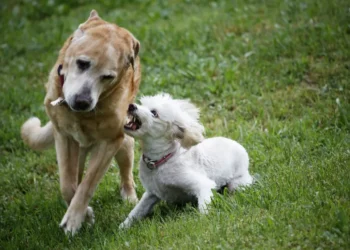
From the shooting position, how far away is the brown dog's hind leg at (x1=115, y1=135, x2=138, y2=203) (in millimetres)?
6148

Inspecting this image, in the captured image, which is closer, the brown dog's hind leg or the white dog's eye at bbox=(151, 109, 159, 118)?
the white dog's eye at bbox=(151, 109, 159, 118)

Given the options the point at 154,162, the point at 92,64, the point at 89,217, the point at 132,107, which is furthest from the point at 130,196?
the point at 92,64

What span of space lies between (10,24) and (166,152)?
7.45 meters

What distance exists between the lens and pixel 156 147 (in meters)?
5.45

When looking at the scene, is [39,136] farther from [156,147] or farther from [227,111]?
[227,111]

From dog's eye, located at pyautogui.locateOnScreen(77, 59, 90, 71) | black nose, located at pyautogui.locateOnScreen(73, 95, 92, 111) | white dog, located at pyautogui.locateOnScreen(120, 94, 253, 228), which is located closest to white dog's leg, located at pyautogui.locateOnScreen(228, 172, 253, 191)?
white dog, located at pyautogui.locateOnScreen(120, 94, 253, 228)

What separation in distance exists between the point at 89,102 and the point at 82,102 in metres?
0.06

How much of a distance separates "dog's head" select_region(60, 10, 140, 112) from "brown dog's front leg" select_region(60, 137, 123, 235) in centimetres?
58

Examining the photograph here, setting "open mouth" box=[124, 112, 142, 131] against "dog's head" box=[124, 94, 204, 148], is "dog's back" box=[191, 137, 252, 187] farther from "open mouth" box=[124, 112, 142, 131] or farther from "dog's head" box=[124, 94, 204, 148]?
"open mouth" box=[124, 112, 142, 131]

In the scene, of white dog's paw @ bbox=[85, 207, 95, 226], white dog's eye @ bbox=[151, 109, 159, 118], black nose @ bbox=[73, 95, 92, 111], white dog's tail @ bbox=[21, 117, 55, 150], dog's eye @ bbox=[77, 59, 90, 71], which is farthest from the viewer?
white dog's tail @ bbox=[21, 117, 55, 150]

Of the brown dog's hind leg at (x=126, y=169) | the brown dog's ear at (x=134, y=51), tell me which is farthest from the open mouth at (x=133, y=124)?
the brown dog's hind leg at (x=126, y=169)

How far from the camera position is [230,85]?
7988mm

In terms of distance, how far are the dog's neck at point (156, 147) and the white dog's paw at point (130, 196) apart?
0.76 meters

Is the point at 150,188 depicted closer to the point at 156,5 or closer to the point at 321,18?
the point at 321,18
